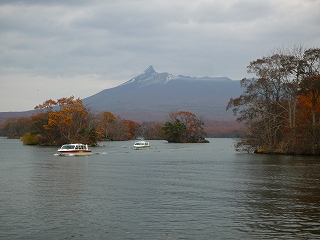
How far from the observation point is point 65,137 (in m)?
109

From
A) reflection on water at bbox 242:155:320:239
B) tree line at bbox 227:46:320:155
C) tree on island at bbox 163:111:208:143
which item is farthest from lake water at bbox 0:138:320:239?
tree on island at bbox 163:111:208:143

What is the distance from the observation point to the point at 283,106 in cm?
7019

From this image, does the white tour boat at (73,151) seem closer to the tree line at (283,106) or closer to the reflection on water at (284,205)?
the tree line at (283,106)

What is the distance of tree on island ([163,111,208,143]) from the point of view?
486 feet

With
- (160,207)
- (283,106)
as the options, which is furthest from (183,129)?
(160,207)

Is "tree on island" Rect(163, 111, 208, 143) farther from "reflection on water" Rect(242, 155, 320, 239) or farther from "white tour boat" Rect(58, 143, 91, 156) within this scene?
"reflection on water" Rect(242, 155, 320, 239)

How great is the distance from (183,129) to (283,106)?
261 ft

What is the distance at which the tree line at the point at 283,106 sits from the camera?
203ft

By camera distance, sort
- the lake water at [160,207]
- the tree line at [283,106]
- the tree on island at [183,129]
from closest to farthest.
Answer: the lake water at [160,207]
the tree line at [283,106]
the tree on island at [183,129]

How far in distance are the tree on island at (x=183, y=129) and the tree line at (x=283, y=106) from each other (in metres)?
73.9

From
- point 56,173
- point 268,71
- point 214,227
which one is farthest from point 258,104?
point 214,227

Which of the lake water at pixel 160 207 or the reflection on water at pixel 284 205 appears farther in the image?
the reflection on water at pixel 284 205

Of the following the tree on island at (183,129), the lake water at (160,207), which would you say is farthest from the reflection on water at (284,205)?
the tree on island at (183,129)

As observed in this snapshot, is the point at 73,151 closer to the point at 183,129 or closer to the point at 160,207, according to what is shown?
the point at 160,207
